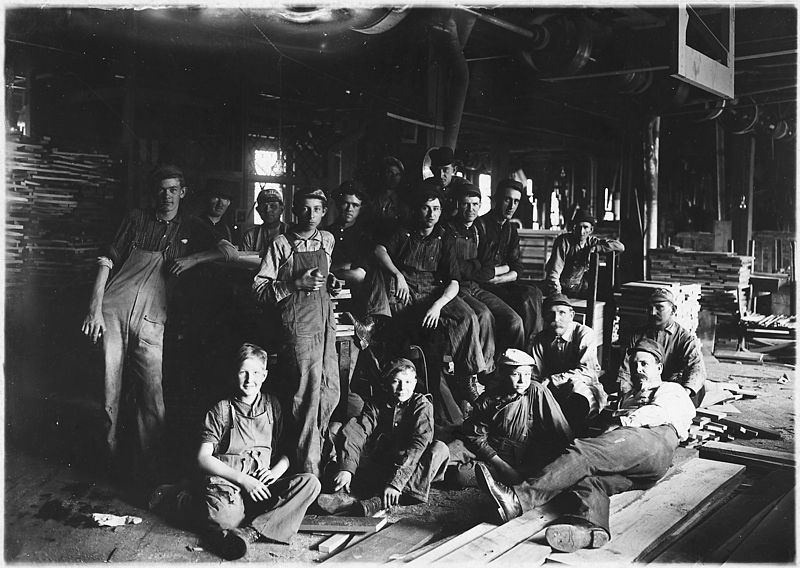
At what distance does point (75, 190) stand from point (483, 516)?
3844 millimetres

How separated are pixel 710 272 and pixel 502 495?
6707 millimetres

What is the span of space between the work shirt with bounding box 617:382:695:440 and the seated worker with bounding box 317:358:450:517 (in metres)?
1.32

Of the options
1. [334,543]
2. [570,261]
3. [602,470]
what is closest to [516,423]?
[602,470]

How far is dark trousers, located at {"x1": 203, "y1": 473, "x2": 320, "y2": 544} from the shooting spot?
4.33 meters

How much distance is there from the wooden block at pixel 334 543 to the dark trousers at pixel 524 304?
9.06ft

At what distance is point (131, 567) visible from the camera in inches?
156

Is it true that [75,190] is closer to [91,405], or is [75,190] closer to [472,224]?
[91,405]

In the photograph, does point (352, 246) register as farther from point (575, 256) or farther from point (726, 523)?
point (726, 523)

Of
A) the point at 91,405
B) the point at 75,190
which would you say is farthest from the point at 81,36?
the point at 91,405

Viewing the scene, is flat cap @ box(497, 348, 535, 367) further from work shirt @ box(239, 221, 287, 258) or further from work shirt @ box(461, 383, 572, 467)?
work shirt @ box(239, 221, 287, 258)

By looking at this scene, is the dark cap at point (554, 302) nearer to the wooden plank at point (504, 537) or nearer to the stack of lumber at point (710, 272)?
the wooden plank at point (504, 537)

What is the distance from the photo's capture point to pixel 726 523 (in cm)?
474

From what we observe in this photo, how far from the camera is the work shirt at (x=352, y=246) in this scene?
19.1 ft

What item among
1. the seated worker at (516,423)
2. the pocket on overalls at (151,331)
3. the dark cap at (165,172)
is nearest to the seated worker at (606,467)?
the seated worker at (516,423)
